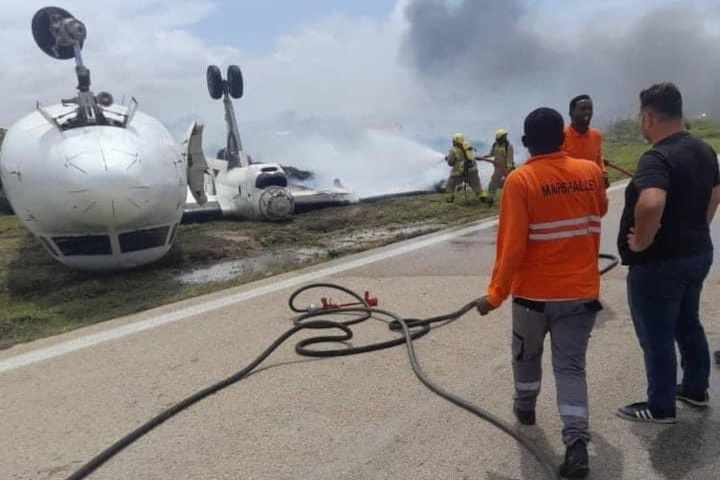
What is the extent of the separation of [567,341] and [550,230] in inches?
22.9

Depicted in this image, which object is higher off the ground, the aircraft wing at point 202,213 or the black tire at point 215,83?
the black tire at point 215,83

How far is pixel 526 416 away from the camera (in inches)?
149

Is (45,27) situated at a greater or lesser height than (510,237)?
greater

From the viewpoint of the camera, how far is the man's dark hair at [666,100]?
3.38 m

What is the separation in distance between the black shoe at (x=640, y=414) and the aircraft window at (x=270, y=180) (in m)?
11.4

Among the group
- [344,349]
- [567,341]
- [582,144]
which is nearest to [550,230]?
[567,341]

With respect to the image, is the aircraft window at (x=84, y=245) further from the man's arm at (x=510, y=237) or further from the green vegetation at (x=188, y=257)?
the man's arm at (x=510, y=237)

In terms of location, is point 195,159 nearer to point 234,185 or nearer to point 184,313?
point 234,185

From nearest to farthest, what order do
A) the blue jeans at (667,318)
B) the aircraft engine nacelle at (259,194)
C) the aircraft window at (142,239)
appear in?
the blue jeans at (667,318)
the aircraft window at (142,239)
the aircraft engine nacelle at (259,194)

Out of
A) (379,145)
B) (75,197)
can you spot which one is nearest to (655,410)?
(75,197)

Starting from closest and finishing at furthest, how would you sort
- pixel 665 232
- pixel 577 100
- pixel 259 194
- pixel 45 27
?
pixel 665 232 < pixel 577 100 < pixel 45 27 < pixel 259 194

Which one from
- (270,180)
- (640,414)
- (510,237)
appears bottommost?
(640,414)

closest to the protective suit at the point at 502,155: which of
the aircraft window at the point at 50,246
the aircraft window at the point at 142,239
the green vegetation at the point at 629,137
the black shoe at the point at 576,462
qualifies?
the aircraft window at the point at 142,239

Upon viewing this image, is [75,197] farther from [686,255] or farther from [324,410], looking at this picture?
[686,255]
